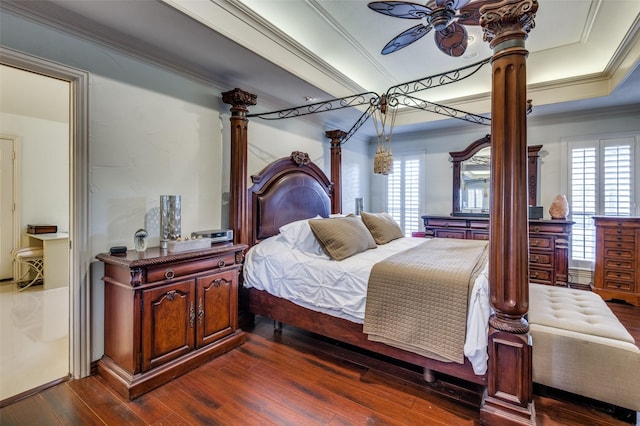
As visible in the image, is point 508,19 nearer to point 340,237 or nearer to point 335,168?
point 340,237

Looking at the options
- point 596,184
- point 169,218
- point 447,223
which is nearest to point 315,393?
point 169,218

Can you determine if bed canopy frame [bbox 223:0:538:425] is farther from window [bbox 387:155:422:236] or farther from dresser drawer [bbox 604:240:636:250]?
window [bbox 387:155:422:236]

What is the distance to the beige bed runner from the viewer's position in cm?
186

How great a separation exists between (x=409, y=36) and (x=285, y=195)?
81.7 inches

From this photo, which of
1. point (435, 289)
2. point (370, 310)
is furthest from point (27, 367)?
point (435, 289)

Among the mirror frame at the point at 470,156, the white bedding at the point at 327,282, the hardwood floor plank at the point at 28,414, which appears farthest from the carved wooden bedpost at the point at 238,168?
the mirror frame at the point at 470,156

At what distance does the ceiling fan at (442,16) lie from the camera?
1941mm

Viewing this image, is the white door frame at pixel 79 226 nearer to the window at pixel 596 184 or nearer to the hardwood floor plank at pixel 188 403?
the hardwood floor plank at pixel 188 403

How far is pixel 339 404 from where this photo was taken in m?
1.91

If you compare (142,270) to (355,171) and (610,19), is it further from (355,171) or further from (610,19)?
(610,19)

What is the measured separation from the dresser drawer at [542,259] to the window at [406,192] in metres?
1.86

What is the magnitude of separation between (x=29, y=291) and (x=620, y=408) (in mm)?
6231

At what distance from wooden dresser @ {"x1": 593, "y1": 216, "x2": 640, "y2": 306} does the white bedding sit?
2.79 metres

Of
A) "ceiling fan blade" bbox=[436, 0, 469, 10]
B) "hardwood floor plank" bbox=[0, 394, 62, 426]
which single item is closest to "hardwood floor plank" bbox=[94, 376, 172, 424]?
"hardwood floor plank" bbox=[0, 394, 62, 426]
